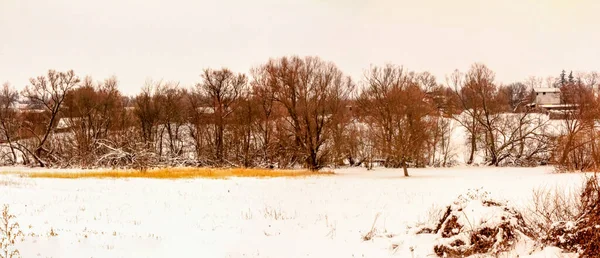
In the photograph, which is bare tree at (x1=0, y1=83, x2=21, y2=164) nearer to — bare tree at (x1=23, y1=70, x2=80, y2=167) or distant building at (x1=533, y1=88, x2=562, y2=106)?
bare tree at (x1=23, y1=70, x2=80, y2=167)

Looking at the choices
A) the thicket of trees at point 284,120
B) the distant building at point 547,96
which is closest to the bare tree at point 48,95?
the thicket of trees at point 284,120

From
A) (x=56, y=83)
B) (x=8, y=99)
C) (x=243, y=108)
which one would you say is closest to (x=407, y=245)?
(x=243, y=108)

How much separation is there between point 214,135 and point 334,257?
46.6m

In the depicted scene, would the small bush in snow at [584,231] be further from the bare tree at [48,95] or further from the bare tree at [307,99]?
the bare tree at [48,95]

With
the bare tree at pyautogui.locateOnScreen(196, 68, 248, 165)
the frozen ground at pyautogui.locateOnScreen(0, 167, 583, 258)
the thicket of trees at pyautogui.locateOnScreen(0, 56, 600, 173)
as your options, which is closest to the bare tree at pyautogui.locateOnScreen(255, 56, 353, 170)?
the thicket of trees at pyautogui.locateOnScreen(0, 56, 600, 173)

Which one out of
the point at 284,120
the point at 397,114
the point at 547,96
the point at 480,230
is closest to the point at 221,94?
the point at 284,120

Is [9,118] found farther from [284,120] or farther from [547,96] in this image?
[547,96]

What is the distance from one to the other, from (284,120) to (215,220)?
31.3m

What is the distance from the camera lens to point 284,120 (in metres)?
44.2

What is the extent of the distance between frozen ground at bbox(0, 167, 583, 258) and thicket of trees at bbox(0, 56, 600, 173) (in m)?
15.9

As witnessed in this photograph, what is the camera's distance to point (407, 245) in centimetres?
973

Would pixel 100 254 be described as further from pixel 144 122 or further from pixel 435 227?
pixel 144 122

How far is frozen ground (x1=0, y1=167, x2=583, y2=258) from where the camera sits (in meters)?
9.66

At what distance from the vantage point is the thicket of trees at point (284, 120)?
41.5m
